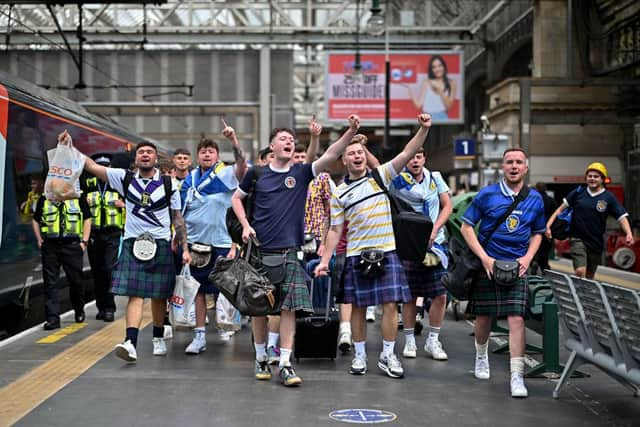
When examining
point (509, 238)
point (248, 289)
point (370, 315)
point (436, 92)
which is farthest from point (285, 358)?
point (436, 92)

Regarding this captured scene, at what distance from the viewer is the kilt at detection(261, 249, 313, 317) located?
666 centimetres

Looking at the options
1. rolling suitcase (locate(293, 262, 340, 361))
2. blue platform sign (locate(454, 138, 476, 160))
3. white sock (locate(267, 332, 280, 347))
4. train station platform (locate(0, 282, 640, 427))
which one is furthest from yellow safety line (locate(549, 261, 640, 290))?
white sock (locate(267, 332, 280, 347))

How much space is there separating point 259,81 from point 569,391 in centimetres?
3095

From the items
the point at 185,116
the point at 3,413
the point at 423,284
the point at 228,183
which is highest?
the point at 185,116

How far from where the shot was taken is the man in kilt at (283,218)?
6.70 metres

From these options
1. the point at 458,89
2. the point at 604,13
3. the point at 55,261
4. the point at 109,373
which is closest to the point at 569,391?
the point at 109,373

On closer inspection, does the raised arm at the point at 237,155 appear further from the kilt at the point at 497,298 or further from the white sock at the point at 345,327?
the kilt at the point at 497,298

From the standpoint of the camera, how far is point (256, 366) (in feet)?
22.5

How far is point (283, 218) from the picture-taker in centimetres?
677

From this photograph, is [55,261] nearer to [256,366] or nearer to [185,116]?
[256,366]

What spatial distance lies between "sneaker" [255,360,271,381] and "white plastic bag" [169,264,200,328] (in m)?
1.37

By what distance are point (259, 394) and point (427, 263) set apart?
7.66ft

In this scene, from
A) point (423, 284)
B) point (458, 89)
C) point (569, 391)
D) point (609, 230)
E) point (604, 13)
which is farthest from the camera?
point (458, 89)

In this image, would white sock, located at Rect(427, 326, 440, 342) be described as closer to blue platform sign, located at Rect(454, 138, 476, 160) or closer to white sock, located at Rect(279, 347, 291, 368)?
white sock, located at Rect(279, 347, 291, 368)
